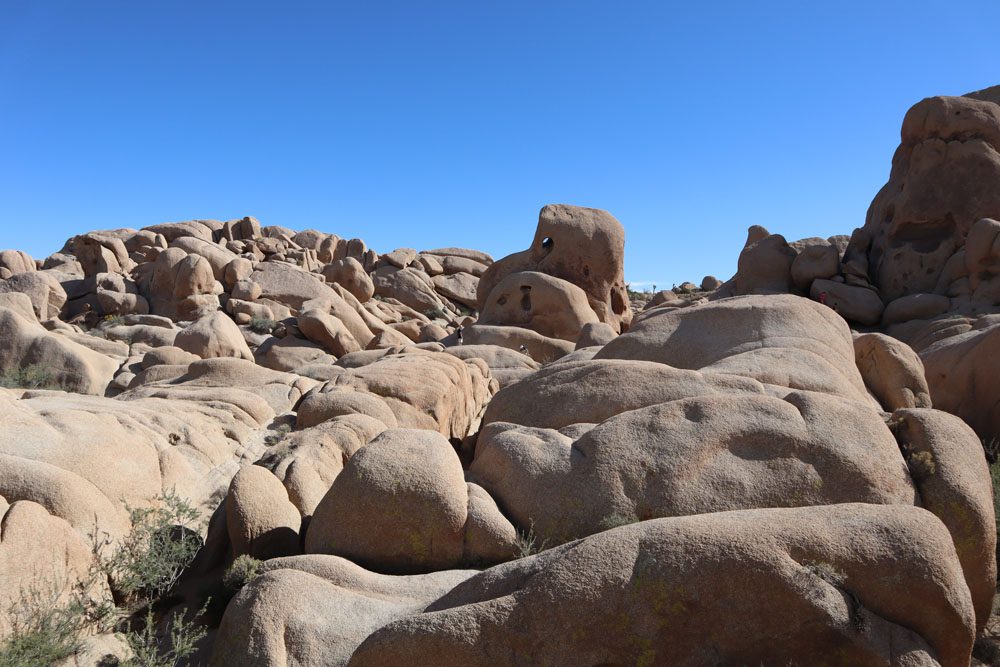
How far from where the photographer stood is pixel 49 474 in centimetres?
662

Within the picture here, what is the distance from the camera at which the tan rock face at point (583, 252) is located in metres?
22.8

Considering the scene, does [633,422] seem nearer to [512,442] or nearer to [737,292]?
[512,442]

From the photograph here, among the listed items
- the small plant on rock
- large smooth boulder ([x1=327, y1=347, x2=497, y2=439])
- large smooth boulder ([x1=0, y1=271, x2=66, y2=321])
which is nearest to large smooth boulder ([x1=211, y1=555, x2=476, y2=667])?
the small plant on rock

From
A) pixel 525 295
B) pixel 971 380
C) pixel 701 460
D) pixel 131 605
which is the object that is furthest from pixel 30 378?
pixel 971 380

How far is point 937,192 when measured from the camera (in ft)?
82.9

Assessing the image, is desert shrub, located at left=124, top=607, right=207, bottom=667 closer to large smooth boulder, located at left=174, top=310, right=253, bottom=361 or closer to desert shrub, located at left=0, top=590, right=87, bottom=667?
desert shrub, located at left=0, top=590, right=87, bottom=667

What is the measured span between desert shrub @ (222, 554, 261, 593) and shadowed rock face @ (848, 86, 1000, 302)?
78.7ft

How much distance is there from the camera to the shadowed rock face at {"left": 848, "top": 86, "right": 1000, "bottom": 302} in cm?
2470

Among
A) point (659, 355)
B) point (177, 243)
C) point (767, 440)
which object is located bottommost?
point (767, 440)

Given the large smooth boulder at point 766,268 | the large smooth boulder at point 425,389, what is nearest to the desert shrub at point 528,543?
the large smooth boulder at point 425,389

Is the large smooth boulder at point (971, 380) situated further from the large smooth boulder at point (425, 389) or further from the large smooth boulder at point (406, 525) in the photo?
the large smooth boulder at point (406, 525)

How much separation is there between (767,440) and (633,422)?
1.26m

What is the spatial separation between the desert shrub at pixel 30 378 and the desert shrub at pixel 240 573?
9.48m

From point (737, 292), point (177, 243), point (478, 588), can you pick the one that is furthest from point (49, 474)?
point (177, 243)
